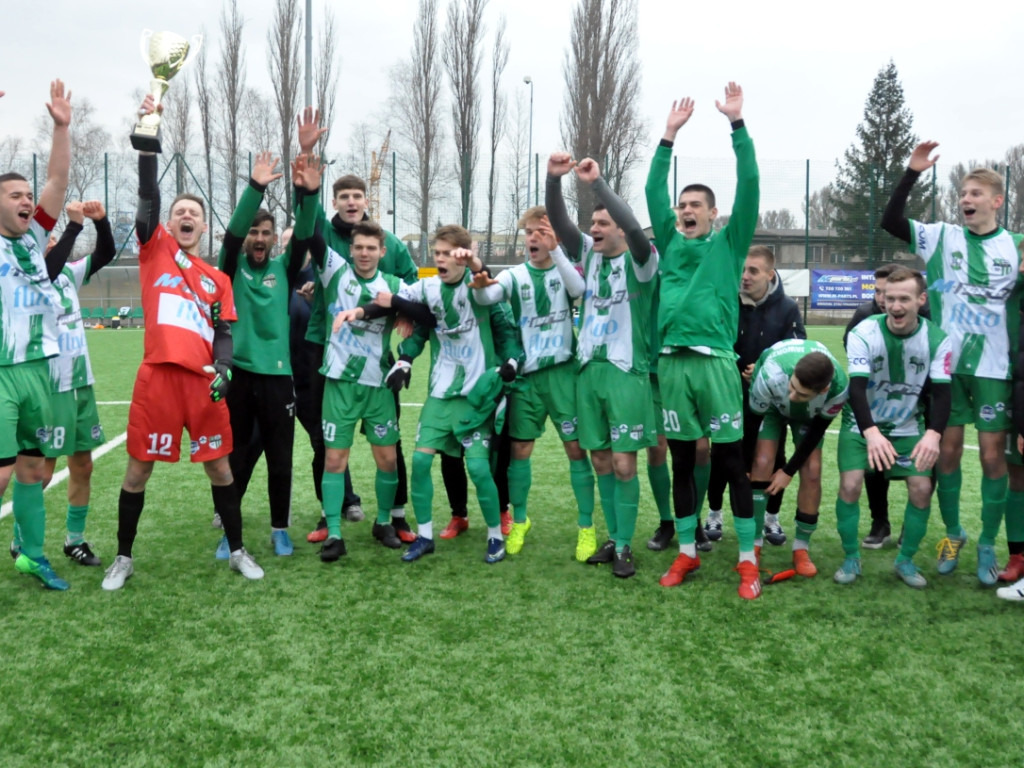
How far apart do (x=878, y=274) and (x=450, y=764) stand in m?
3.99

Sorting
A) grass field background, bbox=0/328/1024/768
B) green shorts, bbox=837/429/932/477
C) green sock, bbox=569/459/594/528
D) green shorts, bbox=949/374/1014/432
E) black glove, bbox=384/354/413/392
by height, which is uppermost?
black glove, bbox=384/354/413/392

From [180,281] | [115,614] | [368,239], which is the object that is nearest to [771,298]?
[368,239]

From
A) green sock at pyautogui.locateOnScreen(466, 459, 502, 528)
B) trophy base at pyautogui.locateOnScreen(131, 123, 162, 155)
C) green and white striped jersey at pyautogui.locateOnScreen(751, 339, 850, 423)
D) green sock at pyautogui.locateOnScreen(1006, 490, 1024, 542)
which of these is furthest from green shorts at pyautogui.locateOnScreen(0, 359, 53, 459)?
green sock at pyautogui.locateOnScreen(1006, 490, 1024, 542)

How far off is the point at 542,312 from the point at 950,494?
2.39 meters

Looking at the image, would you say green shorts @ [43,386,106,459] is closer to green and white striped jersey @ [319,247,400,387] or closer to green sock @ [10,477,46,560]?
green sock @ [10,477,46,560]

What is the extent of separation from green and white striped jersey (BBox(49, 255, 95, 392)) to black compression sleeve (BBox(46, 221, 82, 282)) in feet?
0.37

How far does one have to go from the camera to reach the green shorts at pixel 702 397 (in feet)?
13.7

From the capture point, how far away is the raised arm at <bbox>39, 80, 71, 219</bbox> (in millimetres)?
4047

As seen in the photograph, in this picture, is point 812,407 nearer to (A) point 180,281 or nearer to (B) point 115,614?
(A) point 180,281

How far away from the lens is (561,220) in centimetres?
449

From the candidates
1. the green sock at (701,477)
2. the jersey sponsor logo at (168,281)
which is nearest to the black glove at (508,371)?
the green sock at (701,477)

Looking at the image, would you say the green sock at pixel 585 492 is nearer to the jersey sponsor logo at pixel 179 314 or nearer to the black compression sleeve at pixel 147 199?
the jersey sponsor logo at pixel 179 314

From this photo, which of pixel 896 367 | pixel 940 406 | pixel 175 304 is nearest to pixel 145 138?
pixel 175 304

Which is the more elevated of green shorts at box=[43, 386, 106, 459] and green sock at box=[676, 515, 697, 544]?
green shorts at box=[43, 386, 106, 459]
